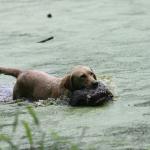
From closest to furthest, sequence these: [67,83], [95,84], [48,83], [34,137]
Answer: [34,137], [95,84], [67,83], [48,83]

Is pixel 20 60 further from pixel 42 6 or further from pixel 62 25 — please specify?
pixel 42 6

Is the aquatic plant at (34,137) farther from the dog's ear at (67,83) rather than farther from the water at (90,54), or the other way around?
the dog's ear at (67,83)

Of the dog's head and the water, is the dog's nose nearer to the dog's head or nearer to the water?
the dog's head

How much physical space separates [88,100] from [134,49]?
286cm

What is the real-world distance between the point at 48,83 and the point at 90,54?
7.43 feet

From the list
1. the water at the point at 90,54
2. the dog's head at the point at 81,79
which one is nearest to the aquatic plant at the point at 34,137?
the water at the point at 90,54

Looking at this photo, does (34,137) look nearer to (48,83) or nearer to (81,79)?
(81,79)

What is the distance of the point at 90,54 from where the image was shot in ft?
32.2

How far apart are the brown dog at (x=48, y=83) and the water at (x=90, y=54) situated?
0.28 meters

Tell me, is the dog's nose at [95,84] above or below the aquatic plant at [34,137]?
below

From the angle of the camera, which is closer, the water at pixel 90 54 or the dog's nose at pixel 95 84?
the water at pixel 90 54

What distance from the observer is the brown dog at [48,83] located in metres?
7.17

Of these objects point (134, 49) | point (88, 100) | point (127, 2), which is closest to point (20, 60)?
point (134, 49)

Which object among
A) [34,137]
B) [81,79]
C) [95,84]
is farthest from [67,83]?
[34,137]
